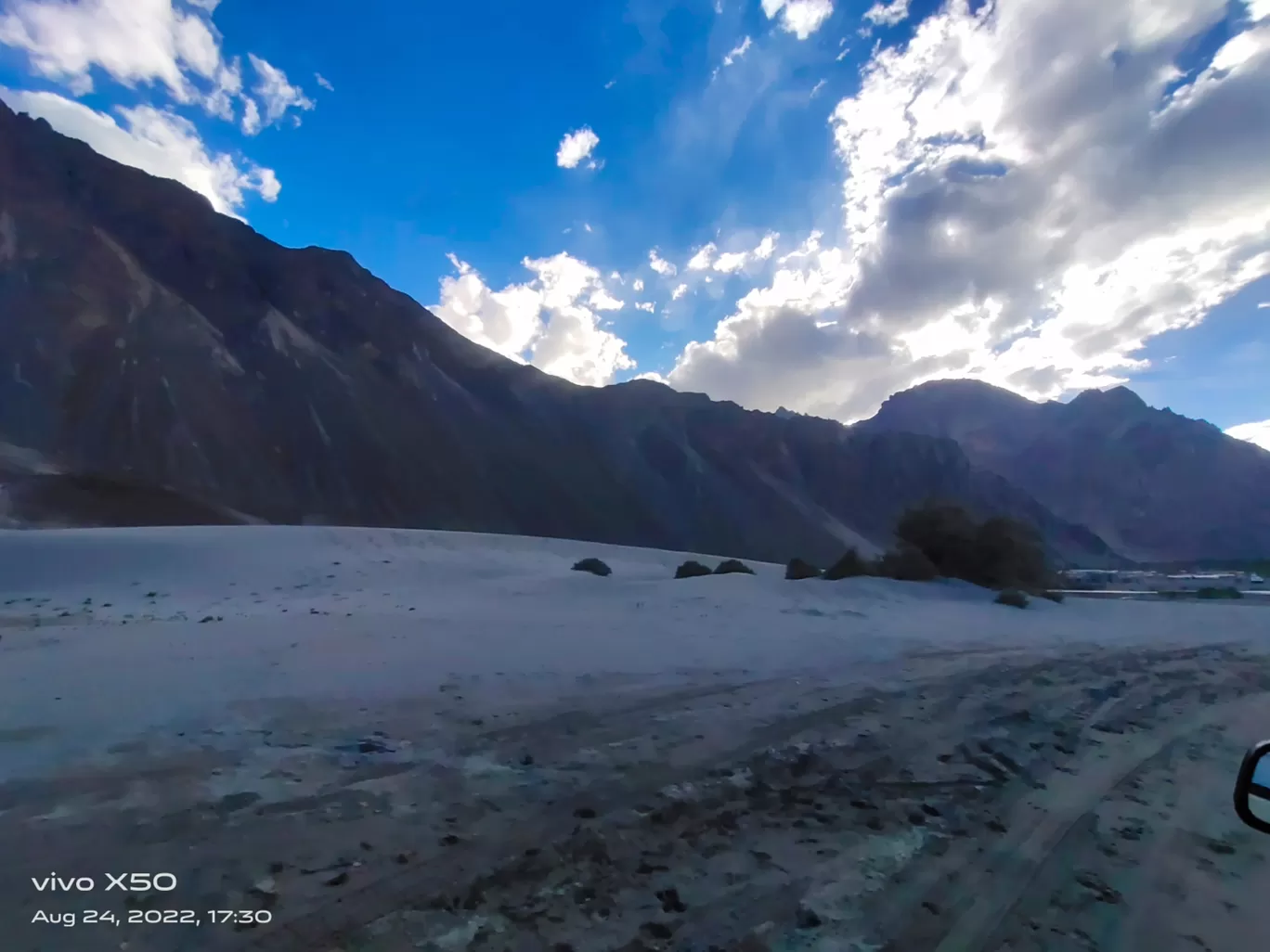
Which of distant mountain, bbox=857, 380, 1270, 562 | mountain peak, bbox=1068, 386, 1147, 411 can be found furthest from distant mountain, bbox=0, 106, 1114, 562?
mountain peak, bbox=1068, 386, 1147, 411

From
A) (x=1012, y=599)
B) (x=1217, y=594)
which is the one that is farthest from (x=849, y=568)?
(x=1217, y=594)

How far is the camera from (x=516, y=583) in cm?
1427

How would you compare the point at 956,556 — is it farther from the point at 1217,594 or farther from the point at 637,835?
the point at 637,835

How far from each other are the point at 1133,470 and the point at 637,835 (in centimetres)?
13727

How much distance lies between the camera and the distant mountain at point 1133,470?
4222 inches

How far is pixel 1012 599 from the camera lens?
17938 millimetres

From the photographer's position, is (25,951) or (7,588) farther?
(7,588)

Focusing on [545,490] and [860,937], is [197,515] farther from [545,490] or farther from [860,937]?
[860,937]

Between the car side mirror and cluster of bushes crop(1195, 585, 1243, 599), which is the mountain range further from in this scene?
the car side mirror

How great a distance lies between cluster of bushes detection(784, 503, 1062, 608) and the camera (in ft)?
68.5

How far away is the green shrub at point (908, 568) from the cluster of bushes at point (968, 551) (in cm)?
3

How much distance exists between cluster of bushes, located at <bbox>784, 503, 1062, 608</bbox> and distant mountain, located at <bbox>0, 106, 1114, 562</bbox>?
33.0m

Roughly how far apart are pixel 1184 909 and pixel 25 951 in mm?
A: 4527

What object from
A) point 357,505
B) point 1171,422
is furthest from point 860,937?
point 1171,422
